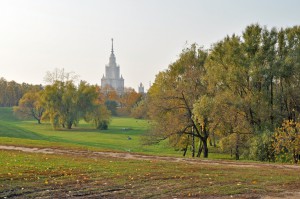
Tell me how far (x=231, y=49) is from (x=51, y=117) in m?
52.7

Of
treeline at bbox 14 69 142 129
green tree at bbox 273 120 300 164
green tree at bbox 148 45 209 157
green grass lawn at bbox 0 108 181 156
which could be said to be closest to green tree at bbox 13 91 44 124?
treeline at bbox 14 69 142 129

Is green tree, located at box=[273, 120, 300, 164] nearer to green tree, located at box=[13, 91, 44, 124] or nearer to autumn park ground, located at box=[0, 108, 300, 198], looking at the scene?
autumn park ground, located at box=[0, 108, 300, 198]

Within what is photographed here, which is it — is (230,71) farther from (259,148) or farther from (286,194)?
(286,194)

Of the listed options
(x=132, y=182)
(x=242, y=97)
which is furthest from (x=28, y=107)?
(x=132, y=182)

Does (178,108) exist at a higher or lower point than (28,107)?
lower

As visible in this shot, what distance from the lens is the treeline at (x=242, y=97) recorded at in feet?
113

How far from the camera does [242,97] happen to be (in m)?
36.5

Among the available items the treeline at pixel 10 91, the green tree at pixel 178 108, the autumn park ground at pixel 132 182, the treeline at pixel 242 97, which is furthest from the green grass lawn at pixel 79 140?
the treeline at pixel 10 91

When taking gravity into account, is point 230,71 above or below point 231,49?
below

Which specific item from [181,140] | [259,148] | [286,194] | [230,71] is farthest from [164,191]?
[181,140]

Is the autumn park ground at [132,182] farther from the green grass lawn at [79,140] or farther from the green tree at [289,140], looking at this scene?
the green grass lawn at [79,140]

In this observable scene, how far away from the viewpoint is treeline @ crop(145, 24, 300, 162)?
3456cm

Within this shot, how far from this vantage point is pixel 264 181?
16.5 m

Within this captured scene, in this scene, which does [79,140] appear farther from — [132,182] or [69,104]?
[132,182]
